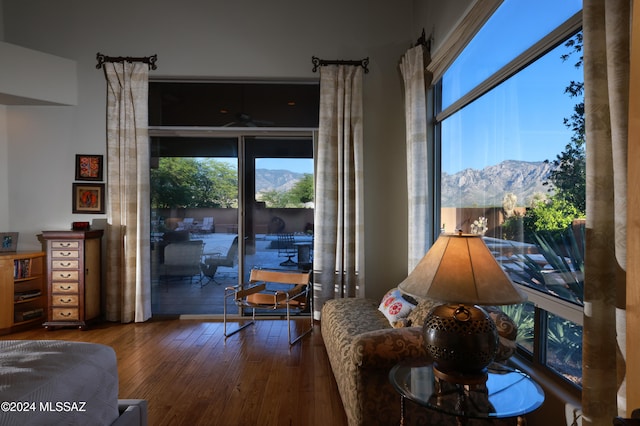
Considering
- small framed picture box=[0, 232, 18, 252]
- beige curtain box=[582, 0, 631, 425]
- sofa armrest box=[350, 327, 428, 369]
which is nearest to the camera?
beige curtain box=[582, 0, 631, 425]

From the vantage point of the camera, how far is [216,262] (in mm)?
4598

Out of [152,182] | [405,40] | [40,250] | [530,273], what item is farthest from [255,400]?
[405,40]

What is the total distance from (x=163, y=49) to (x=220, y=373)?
3.83 m

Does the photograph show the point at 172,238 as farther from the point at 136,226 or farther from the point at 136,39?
the point at 136,39

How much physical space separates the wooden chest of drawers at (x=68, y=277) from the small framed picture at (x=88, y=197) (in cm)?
47

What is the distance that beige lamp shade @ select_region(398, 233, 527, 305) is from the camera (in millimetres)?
1495

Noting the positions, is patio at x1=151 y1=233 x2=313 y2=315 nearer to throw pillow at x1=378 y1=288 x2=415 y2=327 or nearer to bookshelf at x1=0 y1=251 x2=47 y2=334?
bookshelf at x1=0 y1=251 x2=47 y2=334

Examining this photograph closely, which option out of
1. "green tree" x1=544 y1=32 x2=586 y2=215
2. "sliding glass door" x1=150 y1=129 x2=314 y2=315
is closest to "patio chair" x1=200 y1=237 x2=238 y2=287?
"sliding glass door" x1=150 y1=129 x2=314 y2=315

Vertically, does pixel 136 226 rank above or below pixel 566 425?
above

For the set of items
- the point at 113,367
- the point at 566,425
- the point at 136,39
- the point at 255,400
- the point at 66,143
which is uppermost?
the point at 136,39

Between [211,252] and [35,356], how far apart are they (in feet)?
9.83

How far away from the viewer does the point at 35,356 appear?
1595mm

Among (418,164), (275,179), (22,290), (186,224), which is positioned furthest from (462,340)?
(22,290)

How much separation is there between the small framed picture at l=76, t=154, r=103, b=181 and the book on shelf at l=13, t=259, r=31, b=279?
112 centimetres
